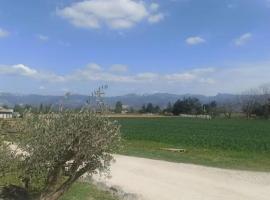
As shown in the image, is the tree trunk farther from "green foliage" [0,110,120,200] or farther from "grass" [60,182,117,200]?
"grass" [60,182,117,200]

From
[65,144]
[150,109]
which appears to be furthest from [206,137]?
[150,109]

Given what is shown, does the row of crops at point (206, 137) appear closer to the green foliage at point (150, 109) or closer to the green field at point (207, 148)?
the green field at point (207, 148)

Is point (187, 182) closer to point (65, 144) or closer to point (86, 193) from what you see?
point (86, 193)

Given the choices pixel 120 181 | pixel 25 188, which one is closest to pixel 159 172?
pixel 120 181

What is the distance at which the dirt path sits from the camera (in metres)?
12.6

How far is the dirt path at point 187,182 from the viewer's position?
1264cm

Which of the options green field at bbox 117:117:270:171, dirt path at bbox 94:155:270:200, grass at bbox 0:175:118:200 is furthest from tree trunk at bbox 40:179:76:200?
dirt path at bbox 94:155:270:200

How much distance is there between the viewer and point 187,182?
48.8 ft

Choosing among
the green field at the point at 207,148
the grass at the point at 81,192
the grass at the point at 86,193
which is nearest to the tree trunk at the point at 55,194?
the grass at the point at 81,192

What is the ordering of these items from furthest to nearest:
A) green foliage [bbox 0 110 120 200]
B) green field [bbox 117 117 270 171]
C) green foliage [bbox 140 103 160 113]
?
green foliage [bbox 140 103 160 113]
green field [bbox 117 117 270 171]
green foliage [bbox 0 110 120 200]

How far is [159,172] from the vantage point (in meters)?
17.4

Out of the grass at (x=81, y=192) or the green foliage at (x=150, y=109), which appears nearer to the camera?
the grass at (x=81, y=192)

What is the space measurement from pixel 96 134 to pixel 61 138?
2.02 ft

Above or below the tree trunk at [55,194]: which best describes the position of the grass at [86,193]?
below
